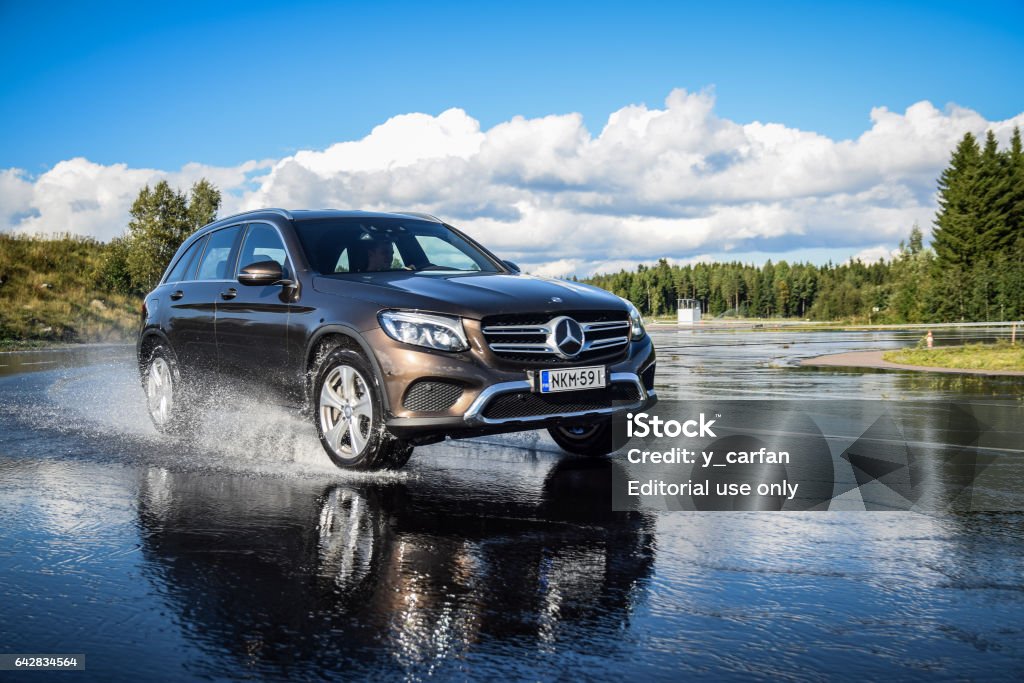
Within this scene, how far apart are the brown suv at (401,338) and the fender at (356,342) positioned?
1 centimetres

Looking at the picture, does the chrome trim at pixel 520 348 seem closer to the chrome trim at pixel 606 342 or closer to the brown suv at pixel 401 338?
the brown suv at pixel 401 338

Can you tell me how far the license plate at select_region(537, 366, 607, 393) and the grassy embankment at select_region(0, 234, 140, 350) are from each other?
81.9 feet

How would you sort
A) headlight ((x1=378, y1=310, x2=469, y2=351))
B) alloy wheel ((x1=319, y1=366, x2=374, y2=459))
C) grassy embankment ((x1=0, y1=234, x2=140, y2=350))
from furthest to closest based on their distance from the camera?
grassy embankment ((x1=0, y1=234, x2=140, y2=350))
alloy wheel ((x1=319, y1=366, x2=374, y2=459))
headlight ((x1=378, y1=310, x2=469, y2=351))

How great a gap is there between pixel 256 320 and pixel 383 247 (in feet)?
3.71

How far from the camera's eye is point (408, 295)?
21.7 ft

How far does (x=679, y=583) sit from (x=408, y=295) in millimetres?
3123

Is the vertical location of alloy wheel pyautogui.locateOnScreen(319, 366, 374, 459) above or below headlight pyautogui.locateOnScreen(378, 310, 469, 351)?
below

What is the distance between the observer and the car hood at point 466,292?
653cm

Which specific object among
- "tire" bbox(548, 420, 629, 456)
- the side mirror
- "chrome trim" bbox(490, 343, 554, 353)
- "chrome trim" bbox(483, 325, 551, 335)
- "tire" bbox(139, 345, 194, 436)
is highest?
the side mirror

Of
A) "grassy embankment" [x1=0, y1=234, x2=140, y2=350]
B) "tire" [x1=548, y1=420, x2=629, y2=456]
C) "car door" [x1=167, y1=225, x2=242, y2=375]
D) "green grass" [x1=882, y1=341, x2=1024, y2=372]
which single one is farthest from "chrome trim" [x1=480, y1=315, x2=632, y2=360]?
"grassy embankment" [x1=0, y1=234, x2=140, y2=350]

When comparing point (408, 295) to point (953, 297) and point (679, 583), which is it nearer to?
point (679, 583)

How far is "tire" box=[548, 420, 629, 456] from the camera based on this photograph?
779 centimetres

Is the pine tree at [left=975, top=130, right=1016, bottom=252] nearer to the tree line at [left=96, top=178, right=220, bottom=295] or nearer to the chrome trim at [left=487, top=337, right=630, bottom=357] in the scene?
the tree line at [left=96, top=178, right=220, bottom=295]

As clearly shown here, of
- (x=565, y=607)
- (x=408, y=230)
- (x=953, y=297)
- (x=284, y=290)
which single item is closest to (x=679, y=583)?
(x=565, y=607)
